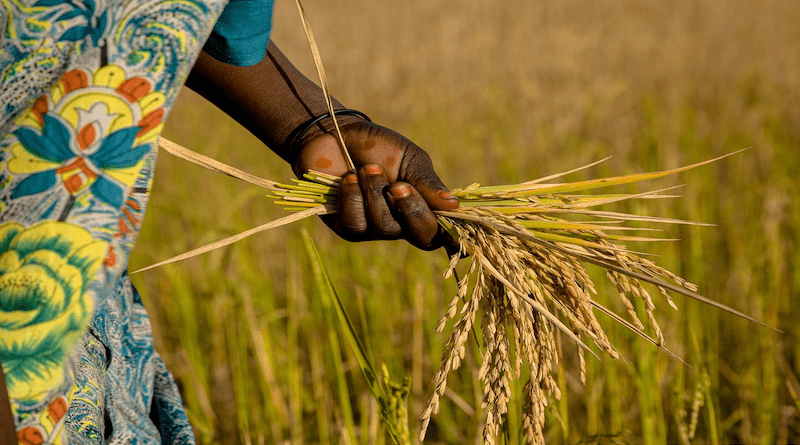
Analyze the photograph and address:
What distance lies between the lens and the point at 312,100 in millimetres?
1123

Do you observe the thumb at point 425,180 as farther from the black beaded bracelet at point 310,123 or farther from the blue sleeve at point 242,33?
the blue sleeve at point 242,33

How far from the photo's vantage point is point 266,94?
1.08 m

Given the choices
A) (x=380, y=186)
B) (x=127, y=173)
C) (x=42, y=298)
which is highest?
(x=380, y=186)

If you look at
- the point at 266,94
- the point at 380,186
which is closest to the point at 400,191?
the point at 380,186

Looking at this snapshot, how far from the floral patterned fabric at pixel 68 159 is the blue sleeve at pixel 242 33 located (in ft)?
0.66

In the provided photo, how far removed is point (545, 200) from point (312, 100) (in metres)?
0.45

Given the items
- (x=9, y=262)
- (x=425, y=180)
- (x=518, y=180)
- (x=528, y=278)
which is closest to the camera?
(x=9, y=262)

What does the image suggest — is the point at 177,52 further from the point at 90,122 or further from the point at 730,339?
the point at 730,339

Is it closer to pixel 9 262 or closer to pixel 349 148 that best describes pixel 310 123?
pixel 349 148

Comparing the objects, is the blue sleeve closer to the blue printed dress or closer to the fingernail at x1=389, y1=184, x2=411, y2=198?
the blue printed dress

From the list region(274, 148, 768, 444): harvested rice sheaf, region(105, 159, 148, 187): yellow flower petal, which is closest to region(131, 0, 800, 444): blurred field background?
region(274, 148, 768, 444): harvested rice sheaf

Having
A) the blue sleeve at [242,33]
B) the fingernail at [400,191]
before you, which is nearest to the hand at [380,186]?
the fingernail at [400,191]

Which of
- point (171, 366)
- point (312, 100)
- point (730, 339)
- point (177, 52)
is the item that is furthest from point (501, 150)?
point (177, 52)

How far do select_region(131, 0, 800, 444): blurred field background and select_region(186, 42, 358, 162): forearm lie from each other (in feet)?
1.27
